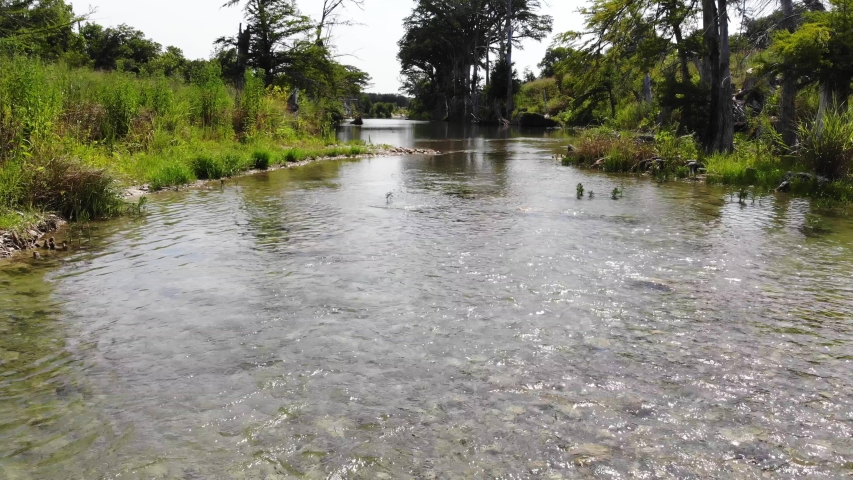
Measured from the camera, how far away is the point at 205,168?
50.2 ft

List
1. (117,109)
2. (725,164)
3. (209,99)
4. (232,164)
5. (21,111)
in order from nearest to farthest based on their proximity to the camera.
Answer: (21,111)
(117,109)
(725,164)
(232,164)
(209,99)

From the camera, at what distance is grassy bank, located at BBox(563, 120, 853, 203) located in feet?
42.5

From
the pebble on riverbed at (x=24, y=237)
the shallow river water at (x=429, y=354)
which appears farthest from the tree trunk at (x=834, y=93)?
the pebble on riverbed at (x=24, y=237)

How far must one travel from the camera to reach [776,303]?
610cm

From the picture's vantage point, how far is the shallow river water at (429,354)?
3531 mm

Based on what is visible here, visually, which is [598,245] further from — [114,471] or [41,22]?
[41,22]

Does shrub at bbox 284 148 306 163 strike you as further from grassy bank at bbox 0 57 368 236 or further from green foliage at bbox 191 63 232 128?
green foliage at bbox 191 63 232 128

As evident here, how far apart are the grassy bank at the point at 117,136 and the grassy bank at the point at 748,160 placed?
10498mm

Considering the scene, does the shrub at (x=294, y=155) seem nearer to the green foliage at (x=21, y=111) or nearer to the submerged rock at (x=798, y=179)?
the green foliage at (x=21, y=111)

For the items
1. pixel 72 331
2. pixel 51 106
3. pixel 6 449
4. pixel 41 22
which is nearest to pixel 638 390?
pixel 6 449

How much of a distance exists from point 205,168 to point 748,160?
14880 mm

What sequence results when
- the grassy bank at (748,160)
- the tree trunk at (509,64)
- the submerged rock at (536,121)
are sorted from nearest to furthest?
the grassy bank at (748,160) → the submerged rock at (536,121) → the tree trunk at (509,64)

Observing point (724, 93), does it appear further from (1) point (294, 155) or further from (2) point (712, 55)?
(1) point (294, 155)

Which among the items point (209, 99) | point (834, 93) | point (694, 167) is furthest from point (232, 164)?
point (834, 93)
